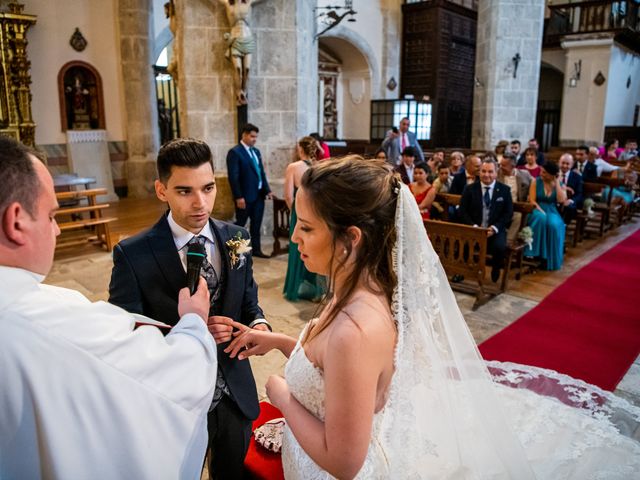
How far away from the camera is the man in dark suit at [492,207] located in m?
5.10

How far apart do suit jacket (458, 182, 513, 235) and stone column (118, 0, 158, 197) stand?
7.37 meters

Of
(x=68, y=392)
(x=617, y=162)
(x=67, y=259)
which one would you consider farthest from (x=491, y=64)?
(x=68, y=392)

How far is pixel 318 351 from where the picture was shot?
1.30 meters

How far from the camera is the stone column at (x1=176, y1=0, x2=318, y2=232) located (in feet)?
20.9

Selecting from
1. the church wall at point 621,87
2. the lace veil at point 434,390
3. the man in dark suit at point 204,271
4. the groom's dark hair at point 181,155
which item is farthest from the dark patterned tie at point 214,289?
the church wall at point 621,87

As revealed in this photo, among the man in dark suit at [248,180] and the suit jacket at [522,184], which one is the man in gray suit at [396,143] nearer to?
the suit jacket at [522,184]

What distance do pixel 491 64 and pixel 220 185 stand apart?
6.69m

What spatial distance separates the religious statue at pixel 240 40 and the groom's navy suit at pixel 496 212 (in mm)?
3203

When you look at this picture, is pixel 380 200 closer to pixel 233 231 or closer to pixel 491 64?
pixel 233 231

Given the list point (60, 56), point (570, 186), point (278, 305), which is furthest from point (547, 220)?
point (60, 56)

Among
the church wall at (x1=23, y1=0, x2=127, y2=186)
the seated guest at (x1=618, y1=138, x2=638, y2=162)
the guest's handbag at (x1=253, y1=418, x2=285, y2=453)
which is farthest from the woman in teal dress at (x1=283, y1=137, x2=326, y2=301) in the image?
the seated guest at (x1=618, y1=138, x2=638, y2=162)

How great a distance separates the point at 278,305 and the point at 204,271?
2930 millimetres

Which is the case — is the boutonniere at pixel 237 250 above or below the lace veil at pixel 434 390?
above

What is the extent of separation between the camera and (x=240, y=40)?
619 centimetres
